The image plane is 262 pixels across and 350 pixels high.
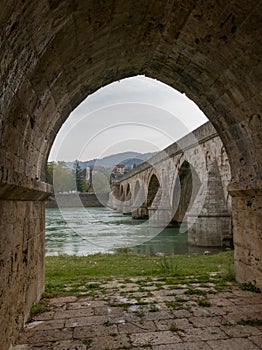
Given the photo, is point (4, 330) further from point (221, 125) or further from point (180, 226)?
point (180, 226)

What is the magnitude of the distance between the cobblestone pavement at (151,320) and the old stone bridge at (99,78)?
35cm

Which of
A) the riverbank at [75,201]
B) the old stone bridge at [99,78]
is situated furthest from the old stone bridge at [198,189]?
the riverbank at [75,201]

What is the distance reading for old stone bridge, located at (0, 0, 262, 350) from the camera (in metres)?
2.65

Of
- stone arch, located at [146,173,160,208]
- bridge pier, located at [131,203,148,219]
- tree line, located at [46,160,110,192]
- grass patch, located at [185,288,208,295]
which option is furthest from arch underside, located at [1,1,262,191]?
tree line, located at [46,160,110,192]

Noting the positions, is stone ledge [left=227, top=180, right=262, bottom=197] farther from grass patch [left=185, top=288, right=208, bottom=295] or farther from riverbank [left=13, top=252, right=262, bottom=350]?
grass patch [left=185, top=288, right=208, bottom=295]

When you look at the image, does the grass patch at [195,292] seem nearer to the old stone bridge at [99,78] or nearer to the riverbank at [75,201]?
the old stone bridge at [99,78]

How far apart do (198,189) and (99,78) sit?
10413 millimetres

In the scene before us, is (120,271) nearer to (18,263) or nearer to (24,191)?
(18,263)

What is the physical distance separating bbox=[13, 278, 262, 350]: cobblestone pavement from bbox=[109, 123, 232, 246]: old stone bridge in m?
7.13

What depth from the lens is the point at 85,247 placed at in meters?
12.1

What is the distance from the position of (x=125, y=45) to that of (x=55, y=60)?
1206 millimetres

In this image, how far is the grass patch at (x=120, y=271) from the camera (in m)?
5.29

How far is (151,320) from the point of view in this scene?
3.72m

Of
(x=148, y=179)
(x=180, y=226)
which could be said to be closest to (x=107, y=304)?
(x=180, y=226)
